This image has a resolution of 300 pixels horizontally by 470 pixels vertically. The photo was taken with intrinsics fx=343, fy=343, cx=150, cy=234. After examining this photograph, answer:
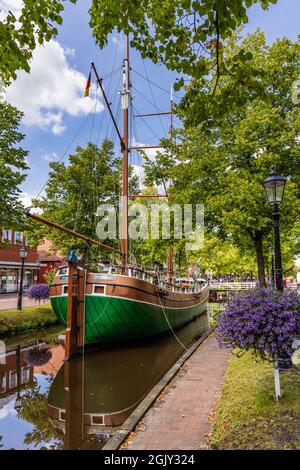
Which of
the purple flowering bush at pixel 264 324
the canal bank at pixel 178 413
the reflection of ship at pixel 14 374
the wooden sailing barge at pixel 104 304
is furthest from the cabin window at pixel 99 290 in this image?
the purple flowering bush at pixel 264 324

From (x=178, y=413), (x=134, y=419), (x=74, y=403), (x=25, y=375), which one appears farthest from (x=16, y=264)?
(x=178, y=413)

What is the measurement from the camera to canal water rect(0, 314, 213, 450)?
21.4ft

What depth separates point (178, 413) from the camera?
18.9ft

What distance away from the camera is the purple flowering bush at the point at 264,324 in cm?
515

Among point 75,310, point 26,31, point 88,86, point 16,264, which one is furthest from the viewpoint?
point 16,264

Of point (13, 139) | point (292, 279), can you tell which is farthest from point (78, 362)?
point (292, 279)

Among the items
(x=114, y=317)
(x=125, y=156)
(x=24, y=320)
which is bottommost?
(x=24, y=320)

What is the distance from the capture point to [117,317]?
44.7ft

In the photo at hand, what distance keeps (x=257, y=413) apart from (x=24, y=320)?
1514 cm

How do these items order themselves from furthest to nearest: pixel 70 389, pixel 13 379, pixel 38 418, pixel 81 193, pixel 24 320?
pixel 81 193 < pixel 24 320 < pixel 13 379 < pixel 70 389 < pixel 38 418

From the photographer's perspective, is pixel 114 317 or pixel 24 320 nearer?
pixel 114 317

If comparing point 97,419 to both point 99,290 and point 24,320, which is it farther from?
point 24,320

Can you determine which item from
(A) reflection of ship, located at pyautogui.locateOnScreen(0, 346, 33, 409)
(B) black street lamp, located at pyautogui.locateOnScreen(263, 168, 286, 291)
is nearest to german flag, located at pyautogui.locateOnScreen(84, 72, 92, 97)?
(B) black street lamp, located at pyautogui.locateOnScreen(263, 168, 286, 291)

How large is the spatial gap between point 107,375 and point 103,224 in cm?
1914
